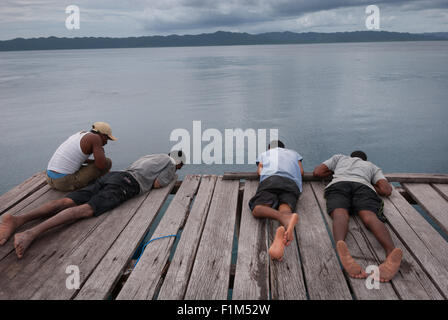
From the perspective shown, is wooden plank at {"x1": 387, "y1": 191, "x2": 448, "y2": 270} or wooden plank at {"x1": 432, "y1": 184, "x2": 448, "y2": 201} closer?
wooden plank at {"x1": 387, "y1": 191, "x2": 448, "y2": 270}

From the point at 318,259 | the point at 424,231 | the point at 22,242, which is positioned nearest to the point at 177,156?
the point at 22,242

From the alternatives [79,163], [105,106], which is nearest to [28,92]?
[105,106]

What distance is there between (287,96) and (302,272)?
14453 millimetres

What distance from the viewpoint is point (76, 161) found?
14.2ft

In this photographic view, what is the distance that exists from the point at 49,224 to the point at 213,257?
180 cm

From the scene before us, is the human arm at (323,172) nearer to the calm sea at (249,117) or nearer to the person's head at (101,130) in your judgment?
the calm sea at (249,117)

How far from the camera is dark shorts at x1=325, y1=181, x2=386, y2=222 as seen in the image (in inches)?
132

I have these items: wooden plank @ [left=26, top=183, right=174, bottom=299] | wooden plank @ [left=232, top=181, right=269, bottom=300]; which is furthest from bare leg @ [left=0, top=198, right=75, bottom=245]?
wooden plank @ [left=232, top=181, right=269, bottom=300]

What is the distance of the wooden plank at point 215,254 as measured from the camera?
2.50 metres

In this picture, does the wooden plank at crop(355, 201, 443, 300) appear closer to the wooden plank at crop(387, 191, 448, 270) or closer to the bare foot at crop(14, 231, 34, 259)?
the wooden plank at crop(387, 191, 448, 270)

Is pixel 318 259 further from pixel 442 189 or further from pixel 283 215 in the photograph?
pixel 442 189

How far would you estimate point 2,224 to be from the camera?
3.20 m

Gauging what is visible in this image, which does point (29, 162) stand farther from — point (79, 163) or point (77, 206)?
point (77, 206)

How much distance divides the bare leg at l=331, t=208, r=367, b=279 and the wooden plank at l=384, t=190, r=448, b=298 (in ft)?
1.85
